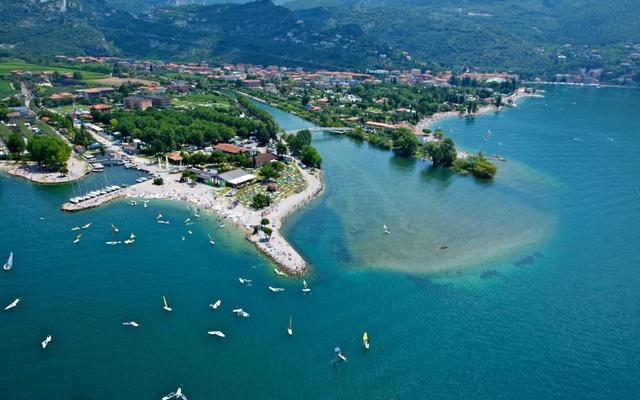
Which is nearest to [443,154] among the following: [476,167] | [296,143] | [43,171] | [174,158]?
[476,167]

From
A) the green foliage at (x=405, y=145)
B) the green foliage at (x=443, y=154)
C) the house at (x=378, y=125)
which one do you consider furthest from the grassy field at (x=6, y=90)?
the green foliage at (x=443, y=154)

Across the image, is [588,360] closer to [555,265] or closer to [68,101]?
[555,265]

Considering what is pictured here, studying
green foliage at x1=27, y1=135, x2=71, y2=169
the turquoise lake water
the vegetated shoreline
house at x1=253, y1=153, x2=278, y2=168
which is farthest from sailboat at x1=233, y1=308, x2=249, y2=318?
the vegetated shoreline

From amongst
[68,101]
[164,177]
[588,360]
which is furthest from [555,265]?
[68,101]

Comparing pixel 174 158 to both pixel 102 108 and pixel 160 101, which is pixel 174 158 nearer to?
pixel 102 108

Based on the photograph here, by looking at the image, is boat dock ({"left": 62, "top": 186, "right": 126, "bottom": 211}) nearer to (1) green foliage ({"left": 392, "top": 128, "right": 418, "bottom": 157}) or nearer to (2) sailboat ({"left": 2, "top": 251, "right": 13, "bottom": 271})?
(2) sailboat ({"left": 2, "top": 251, "right": 13, "bottom": 271})

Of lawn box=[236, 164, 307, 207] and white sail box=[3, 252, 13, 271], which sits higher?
lawn box=[236, 164, 307, 207]
